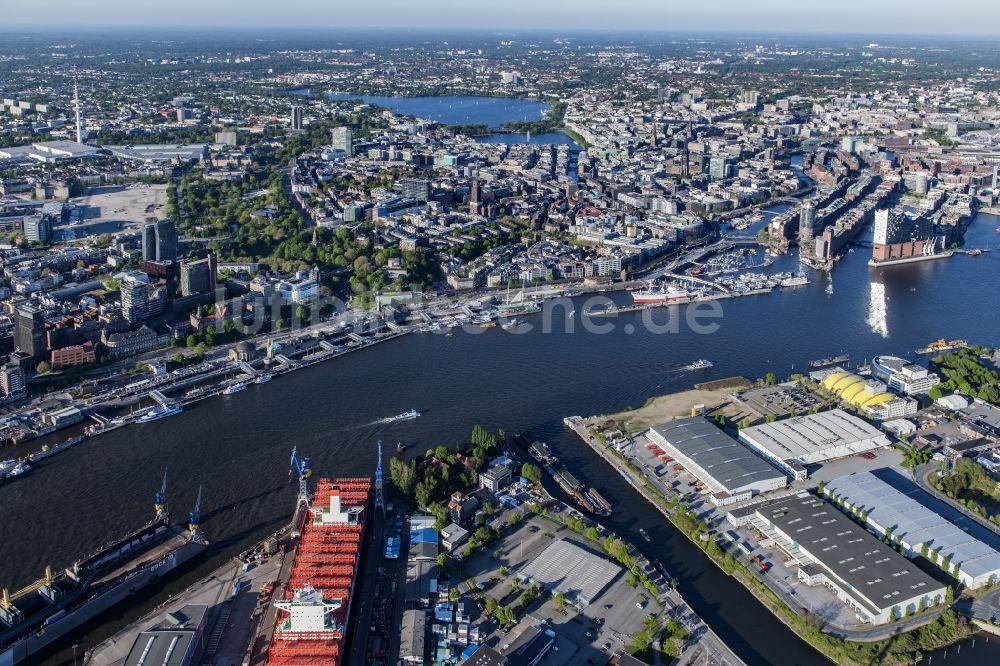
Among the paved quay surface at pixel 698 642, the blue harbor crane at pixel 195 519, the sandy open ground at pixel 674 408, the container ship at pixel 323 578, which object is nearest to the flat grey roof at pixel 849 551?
the paved quay surface at pixel 698 642

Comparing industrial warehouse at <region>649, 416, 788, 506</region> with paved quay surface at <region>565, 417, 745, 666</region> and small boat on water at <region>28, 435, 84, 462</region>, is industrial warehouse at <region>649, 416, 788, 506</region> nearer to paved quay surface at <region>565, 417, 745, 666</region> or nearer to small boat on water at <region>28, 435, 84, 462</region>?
paved quay surface at <region>565, 417, 745, 666</region>

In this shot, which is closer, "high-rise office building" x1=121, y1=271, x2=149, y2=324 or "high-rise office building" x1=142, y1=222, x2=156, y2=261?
"high-rise office building" x1=121, y1=271, x2=149, y2=324

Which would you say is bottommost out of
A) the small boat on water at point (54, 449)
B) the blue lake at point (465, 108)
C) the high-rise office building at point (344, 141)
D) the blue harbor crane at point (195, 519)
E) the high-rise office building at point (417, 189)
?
the blue harbor crane at point (195, 519)

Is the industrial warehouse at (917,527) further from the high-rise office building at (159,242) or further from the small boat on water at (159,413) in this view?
the high-rise office building at (159,242)

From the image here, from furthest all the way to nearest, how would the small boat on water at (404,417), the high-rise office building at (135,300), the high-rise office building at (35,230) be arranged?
the high-rise office building at (35,230) → the high-rise office building at (135,300) → the small boat on water at (404,417)

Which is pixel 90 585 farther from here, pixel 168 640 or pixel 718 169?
pixel 718 169

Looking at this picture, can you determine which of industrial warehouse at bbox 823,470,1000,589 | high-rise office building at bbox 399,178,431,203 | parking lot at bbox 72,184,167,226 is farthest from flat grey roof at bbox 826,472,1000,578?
parking lot at bbox 72,184,167,226
